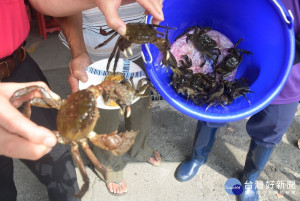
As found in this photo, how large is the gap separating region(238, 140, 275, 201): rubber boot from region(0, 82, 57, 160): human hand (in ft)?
5.91

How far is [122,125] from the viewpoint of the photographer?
9.83 feet

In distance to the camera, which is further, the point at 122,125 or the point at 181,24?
the point at 122,125

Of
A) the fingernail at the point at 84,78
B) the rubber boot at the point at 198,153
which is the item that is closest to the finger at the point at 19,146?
the fingernail at the point at 84,78

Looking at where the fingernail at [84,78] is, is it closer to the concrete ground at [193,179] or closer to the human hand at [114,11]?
the human hand at [114,11]

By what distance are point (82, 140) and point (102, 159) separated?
95cm

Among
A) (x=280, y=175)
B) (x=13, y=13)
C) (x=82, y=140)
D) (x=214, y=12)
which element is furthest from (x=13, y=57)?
(x=280, y=175)

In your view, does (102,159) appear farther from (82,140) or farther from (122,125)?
(82,140)

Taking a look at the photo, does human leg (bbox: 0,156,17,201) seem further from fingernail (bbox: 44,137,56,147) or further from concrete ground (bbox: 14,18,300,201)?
fingernail (bbox: 44,137,56,147)

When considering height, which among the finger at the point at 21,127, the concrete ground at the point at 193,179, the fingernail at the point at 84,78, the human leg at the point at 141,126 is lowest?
the concrete ground at the point at 193,179

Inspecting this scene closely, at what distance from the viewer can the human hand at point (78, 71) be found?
75.2 inches

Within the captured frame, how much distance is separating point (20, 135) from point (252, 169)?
2058mm

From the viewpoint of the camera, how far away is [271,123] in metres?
1.92

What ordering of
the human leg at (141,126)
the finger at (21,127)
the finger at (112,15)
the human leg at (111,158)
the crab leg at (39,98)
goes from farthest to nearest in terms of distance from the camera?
1. the human leg at (141,126)
2. the human leg at (111,158)
3. the finger at (112,15)
4. the crab leg at (39,98)
5. the finger at (21,127)

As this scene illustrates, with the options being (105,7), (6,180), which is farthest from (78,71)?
(6,180)
